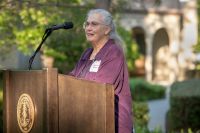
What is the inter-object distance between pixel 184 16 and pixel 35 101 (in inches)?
1273

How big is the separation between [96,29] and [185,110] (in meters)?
6.82

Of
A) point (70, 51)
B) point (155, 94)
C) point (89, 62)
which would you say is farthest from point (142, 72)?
point (89, 62)

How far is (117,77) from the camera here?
12.6ft

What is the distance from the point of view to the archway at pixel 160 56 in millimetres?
38000

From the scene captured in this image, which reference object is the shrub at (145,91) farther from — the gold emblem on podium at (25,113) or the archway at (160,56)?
the gold emblem on podium at (25,113)

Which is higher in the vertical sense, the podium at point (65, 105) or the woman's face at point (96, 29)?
the woman's face at point (96, 29)

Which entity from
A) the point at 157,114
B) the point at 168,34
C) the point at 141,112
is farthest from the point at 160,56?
the point at 141,112

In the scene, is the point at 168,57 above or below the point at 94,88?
above

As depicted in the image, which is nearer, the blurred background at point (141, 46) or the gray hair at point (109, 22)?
the gray hair at point (109, 22)

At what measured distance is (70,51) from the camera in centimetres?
2234

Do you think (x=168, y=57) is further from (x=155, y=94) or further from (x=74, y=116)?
Result: (x=74, y=116)

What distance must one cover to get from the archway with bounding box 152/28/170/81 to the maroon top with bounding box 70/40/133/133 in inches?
1330

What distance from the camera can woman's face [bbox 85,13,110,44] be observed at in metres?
4.02

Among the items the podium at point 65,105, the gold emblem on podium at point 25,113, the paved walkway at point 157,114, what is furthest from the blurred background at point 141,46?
the podium at point 65,105
